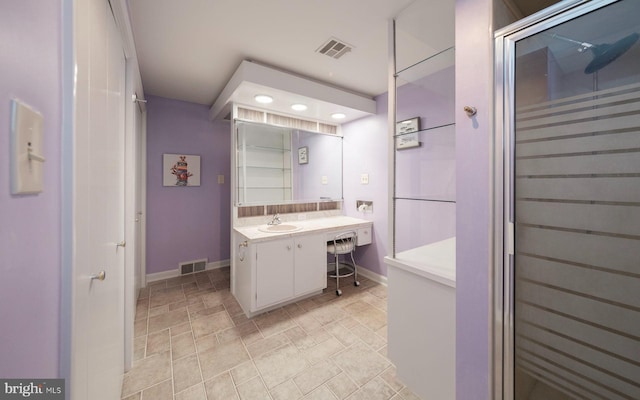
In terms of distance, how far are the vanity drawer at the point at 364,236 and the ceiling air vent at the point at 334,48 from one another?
206cm

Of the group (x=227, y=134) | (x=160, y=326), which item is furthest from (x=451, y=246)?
(x=227, y=134)

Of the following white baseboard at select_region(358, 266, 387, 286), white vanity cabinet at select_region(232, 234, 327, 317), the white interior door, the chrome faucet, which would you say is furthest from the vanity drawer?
the white interior door

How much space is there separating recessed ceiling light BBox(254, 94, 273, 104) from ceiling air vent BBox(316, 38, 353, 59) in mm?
749

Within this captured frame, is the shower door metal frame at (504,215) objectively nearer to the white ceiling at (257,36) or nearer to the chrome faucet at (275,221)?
the white ceiling at (257,36)

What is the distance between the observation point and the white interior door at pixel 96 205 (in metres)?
0.71

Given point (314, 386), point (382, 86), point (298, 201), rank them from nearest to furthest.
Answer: point (314, 386)
point (382, 86)
point (298, 201)

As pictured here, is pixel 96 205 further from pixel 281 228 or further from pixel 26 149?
pixel 281 228

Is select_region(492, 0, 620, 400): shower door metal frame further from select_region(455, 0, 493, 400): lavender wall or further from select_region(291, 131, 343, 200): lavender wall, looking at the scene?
select_region(291, 131, 343, 200): lavender wall

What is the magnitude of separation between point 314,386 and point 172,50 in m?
2.98

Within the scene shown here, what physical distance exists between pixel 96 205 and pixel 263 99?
6.71 feet

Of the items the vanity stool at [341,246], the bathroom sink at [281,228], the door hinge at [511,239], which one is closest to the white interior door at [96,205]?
the bathroom sink at [281,228]

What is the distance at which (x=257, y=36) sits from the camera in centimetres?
187

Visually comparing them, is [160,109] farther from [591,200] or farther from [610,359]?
[610,359]

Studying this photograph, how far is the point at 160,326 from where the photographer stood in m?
2.15
